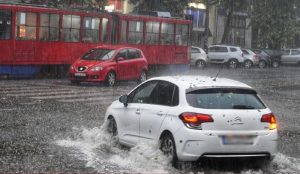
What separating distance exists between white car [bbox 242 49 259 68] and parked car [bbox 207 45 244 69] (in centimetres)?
154

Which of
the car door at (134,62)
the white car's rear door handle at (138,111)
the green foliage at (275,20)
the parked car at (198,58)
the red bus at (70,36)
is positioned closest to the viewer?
the white car's rear door handle at (138,111)

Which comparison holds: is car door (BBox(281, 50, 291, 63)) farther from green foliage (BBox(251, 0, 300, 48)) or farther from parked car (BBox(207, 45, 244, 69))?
parked car (BBox(207, 45, 244, 69))

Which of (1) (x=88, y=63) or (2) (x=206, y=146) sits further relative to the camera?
(1) (x=88, y=63)

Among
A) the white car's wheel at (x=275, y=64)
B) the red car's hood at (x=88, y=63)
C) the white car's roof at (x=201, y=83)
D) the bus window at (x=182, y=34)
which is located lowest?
the white car's wheel at (x=275, y=64)

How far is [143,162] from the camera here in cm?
966

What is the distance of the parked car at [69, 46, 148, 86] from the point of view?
25.1 m

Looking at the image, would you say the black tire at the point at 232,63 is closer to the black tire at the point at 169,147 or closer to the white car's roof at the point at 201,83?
the white car's roof at the point at 201,83

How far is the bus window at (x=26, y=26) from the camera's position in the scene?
28.0 m

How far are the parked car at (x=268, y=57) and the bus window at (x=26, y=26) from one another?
26233mm

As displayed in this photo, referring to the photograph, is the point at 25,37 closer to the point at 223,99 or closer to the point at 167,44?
the point at 167,44

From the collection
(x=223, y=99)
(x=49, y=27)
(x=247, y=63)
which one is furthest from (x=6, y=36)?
(x=247, y=63)

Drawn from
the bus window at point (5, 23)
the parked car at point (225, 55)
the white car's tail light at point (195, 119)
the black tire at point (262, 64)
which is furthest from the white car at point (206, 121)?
the black tire at point (262, 64)

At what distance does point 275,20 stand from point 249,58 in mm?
8765

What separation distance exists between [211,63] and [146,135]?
37.0 meters
